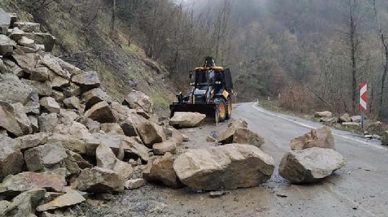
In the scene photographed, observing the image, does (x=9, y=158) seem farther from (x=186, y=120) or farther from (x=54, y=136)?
(x=186, y=120)

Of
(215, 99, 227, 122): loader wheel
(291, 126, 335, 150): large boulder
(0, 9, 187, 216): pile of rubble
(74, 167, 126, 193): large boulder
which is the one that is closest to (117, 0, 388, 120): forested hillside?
(215, 99, 227, 122): loader wheel

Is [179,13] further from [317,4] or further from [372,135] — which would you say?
[317,4]

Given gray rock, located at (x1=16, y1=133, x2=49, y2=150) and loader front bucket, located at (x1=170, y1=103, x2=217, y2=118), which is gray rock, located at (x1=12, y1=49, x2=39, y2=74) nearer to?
gray rock, located at (x1=16, y1=133, x2=49, y2=150)

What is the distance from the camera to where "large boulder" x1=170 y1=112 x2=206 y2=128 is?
12.5 meters

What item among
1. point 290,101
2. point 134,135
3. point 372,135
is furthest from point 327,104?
point 134,135

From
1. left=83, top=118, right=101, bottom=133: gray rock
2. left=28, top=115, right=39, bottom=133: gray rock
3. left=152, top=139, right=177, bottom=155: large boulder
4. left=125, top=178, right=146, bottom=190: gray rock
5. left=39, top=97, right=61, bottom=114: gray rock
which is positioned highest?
left=39, top=97, right=61, bottom=114: gray rock

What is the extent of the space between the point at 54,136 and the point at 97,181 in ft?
4.19

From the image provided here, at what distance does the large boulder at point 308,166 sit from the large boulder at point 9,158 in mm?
3758

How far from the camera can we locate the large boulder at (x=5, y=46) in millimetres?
6852

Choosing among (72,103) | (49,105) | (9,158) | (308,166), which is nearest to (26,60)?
(49,105)

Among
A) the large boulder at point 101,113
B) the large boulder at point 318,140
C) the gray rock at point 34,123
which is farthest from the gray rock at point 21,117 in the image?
the large boulder at point 318,140

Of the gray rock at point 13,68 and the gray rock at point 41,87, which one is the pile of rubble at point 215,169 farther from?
the gray rock at point 13,68

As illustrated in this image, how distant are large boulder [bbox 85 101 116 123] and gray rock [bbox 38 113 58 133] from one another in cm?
151

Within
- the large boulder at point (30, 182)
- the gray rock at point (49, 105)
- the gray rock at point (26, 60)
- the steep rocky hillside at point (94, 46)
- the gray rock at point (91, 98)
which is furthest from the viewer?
the steep rocky hillside at point (94, 46)
